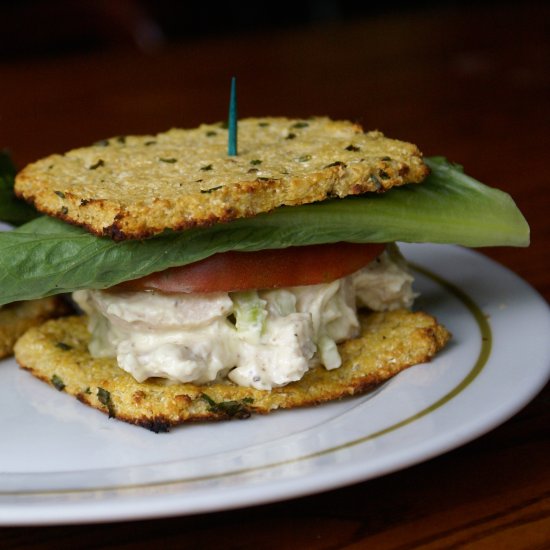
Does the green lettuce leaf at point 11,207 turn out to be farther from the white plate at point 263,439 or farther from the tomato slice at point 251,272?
the tomato slice at point 251,272

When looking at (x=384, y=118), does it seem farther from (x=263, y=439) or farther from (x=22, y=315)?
(x=263, y=439)

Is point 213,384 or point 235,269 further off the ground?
point 235,269

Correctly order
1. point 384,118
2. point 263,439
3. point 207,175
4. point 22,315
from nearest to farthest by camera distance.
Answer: point 263,439, point 207,175, point 22,315, point 384,118

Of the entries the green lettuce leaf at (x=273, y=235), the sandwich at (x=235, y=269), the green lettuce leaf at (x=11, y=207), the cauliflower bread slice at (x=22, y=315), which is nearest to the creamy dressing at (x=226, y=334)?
the sandwich at (x=235, y=269)

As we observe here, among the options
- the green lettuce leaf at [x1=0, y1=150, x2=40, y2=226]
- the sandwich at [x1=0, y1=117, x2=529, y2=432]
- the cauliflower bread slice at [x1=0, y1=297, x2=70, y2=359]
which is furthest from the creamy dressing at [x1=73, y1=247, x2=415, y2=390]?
the green lettuce leaf at [x1=0, y1=150, x2=40, y2=226]

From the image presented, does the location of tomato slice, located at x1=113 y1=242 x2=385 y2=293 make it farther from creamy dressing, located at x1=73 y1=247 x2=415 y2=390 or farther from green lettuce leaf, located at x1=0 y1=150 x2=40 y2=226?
green lettuce leaf, located at x1=0 y1=150 x2=40 y2=226

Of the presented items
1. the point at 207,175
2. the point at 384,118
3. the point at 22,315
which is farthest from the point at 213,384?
the point at 384,118

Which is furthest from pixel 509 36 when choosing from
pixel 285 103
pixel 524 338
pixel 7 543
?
pixel 7 543
